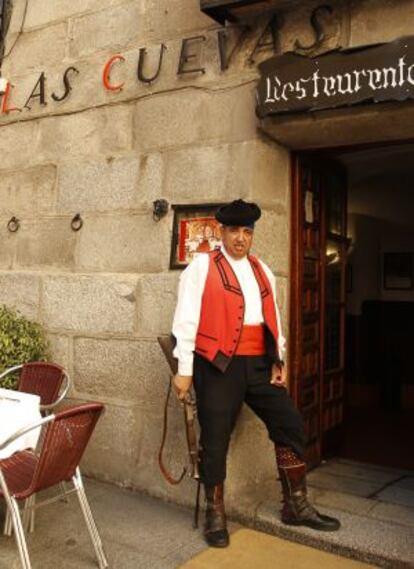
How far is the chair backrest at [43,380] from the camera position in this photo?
3.85m

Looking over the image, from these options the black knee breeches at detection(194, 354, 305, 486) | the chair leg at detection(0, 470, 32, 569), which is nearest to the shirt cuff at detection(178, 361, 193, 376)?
the black knee breeches at detection(194, 354, 305, 486)

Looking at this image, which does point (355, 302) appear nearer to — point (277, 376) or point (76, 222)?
point (76, 222)

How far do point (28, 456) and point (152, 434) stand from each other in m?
1.05

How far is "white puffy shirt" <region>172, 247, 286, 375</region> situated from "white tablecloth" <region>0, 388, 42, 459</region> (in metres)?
0.77

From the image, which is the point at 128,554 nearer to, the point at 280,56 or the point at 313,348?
the point at 313,348

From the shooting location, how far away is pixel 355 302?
8.56 meters

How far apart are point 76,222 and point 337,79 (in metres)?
2.17

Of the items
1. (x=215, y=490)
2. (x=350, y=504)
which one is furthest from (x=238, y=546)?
(x=350, y=504)

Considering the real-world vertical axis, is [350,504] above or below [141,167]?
below

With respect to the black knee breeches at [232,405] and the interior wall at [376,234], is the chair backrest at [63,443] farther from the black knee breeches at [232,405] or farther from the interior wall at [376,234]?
the interior wall at [376,234]

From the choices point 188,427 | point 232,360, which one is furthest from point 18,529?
point 232,360

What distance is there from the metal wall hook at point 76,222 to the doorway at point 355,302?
158 cm

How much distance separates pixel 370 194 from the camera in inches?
295

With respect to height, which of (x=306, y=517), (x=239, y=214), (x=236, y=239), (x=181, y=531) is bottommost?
(x=181, y=531)
